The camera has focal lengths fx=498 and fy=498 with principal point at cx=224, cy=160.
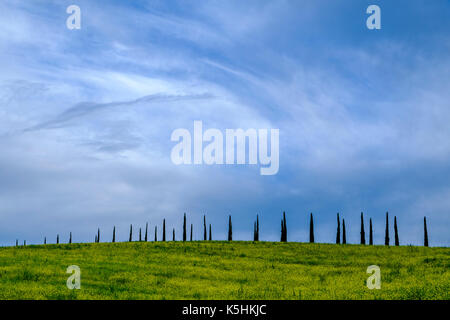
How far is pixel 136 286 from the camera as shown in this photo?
83.9ft


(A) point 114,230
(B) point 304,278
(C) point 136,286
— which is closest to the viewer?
(C) point 136,286

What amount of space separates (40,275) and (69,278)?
118 inches

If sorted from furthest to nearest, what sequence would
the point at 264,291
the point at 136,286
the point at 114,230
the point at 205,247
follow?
1. the point at 114,230
2. the point at 205,247
3. the point at 136,286
4. the point at 264,291

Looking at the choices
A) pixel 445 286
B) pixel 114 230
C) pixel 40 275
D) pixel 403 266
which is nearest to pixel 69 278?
pixel 40 275

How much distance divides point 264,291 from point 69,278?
10.4 m

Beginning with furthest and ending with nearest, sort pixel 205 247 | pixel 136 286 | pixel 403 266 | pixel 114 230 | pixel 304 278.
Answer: pixel 114 230 → pixel 205 247 → pixel 403 266 → pixel 304 278 → pixel 136 286
